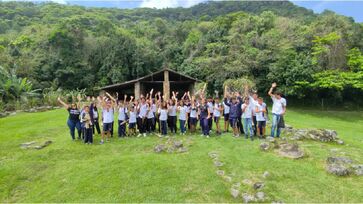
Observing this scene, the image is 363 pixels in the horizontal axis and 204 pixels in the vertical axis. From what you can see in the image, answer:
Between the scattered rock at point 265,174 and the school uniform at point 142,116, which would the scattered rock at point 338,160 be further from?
the school uniform at point 142,116

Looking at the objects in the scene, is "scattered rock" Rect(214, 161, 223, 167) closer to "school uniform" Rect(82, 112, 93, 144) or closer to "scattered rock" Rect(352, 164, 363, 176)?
"scattered rock" Rect(352, 164, 363, 176)

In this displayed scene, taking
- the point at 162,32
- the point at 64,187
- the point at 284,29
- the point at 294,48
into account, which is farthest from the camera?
the point at 162,32

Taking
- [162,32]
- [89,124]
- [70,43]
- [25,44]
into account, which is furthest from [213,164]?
[162,32]

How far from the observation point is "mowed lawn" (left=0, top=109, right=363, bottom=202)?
23.5 ft

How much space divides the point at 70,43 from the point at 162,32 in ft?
77.0

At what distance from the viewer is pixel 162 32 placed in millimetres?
62281

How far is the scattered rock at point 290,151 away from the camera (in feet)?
29.9

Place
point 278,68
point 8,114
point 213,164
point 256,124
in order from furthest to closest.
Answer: point 278,68, point 8,114, point 256,124, point 213,164

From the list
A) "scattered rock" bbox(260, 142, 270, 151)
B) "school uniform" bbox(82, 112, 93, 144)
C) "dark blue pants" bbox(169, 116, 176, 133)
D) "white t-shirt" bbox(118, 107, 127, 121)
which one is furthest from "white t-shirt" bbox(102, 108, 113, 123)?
"scattered rock" bbox(260, 142, 270, 151)

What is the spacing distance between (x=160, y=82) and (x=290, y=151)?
1911 centimetres

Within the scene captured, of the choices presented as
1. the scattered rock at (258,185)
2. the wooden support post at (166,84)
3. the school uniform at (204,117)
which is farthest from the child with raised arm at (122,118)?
the wooden support post at (166,84)

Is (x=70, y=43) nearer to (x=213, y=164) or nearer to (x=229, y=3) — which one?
(x=213, y=164)

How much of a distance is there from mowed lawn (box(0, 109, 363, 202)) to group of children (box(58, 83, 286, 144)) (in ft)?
2.62

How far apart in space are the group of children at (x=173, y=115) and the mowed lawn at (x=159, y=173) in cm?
80
